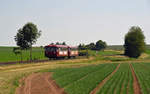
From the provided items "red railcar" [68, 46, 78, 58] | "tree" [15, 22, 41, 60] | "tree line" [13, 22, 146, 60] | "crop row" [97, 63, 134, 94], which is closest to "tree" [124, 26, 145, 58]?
"tree line" [13, 22, 146, 60]

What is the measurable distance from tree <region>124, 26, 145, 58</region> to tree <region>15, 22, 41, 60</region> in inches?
1672

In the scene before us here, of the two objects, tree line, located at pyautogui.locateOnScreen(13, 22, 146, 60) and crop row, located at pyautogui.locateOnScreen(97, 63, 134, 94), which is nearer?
crop row, located at pyautogui.locateOnScreen(97, 63, 134, 94)

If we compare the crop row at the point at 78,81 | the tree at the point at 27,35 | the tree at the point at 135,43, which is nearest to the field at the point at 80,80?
the crop row at the point at 78,81

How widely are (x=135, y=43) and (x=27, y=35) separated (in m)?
45.8

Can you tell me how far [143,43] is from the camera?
8188cm

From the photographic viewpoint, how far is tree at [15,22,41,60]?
48.6m

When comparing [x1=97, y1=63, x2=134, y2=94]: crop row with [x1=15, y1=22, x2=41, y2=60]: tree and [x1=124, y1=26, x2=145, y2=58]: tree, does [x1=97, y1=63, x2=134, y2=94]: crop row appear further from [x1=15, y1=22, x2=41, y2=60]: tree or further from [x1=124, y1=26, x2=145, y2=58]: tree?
[x1=124, y1=26, x2=145, y2=58]: tree

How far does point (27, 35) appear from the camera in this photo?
49625 millimetres

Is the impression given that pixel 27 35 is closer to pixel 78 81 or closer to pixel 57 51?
pixel 57 51

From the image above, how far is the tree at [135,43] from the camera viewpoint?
80.9m

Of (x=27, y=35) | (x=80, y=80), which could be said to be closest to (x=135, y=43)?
(x=27, y=35)

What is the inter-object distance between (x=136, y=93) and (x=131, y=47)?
6896 centimetres

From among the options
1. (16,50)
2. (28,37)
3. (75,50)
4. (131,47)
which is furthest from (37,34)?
(131,47)

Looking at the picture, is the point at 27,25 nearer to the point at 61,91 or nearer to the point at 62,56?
the point at 62,56
